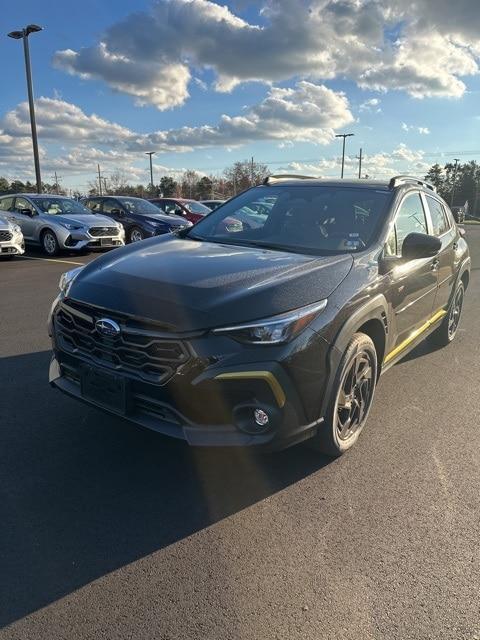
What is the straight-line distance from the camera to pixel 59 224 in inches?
505

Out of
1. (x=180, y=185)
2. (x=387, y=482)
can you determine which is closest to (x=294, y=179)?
(x=387, y=482)

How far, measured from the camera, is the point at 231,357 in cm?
257

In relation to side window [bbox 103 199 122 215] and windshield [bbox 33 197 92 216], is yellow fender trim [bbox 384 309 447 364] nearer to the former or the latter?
windshield [bbox 33 197 92 216]

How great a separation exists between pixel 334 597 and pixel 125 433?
1852 mm

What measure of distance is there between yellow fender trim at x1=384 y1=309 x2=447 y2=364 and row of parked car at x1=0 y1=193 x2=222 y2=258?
9.78 m

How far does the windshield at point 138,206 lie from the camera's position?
51.0ft

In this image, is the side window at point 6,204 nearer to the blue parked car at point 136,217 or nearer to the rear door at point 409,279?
the blue parked car at point 136,217

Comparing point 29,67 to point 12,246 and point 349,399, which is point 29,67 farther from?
point 349,399

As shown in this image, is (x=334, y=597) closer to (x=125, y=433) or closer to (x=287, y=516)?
(x=287, y=516)

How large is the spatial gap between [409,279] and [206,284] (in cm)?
185

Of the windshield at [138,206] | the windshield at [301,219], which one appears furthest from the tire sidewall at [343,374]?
the windshield at [138,206]

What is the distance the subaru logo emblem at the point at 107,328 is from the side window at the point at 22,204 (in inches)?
477

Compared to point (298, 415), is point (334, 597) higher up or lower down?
lower down

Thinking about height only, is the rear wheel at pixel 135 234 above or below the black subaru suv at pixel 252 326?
below
